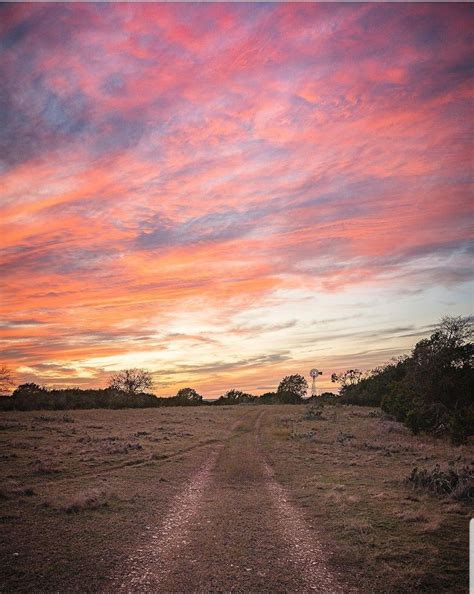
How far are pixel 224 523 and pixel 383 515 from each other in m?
5.32

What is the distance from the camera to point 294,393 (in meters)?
132

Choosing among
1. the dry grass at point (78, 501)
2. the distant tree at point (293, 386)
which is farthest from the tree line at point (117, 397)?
the dry grass at point (78, 501)

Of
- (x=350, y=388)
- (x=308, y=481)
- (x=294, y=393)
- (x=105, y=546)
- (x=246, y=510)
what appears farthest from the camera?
(x=294, y=393)

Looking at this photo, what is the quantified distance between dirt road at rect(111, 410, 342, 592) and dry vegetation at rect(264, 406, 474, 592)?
0.76 metres

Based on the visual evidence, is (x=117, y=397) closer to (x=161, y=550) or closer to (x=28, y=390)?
(x=28, y=390)

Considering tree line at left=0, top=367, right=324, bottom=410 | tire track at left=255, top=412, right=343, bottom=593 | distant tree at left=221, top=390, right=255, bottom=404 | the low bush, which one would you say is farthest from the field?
distant tree at left=221, top=390, right=255, bottom=404

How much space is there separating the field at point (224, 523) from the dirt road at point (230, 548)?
0.15ft

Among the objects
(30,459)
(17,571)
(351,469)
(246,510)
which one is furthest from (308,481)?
(30,459)

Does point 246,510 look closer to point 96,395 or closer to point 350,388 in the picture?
point 96,395

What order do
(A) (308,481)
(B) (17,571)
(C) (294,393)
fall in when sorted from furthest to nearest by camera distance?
(C) (294,393)
(A) (308,481)
(B) (17,571)

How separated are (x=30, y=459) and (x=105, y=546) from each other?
1344 cm

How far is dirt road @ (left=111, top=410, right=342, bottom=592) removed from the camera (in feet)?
26.6

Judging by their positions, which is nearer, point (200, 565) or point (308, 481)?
point (200, 565)

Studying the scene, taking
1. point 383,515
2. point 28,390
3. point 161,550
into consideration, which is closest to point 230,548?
point 161,550
